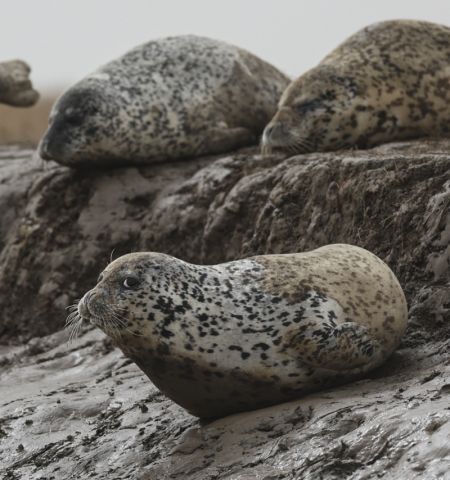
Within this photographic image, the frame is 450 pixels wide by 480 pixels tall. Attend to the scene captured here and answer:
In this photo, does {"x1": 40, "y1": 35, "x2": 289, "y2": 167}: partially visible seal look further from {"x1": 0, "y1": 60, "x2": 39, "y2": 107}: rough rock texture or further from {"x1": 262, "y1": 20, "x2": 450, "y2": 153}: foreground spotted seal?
{"x1": 0, "y1": 60, "x2": 39, "y2": 107}: rough rock texture

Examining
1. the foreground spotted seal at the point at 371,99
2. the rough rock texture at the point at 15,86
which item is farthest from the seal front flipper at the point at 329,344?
the rough rock texture at the point at 15,86

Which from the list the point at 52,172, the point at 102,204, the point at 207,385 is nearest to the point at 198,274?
the point at 207,385

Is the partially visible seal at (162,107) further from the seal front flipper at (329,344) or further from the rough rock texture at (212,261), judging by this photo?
the seal front flipper at (329,344)

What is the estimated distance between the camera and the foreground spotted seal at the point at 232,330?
590 cm

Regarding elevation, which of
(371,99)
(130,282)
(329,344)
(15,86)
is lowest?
(15,86)

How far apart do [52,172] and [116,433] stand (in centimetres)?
428

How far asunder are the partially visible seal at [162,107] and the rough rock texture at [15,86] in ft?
5.07

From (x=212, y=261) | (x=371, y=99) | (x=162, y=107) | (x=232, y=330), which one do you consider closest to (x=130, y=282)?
(x=232, y=330)

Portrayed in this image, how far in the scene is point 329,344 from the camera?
591cm

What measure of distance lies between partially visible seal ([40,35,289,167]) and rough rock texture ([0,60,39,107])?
5.07 feet

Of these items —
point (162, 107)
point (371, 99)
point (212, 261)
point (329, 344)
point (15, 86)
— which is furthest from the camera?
point (15, 86)

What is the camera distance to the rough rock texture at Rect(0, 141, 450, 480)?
5.26 meters

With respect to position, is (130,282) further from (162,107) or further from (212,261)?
(162,107)

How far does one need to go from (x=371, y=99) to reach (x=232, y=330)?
3.11 metres
